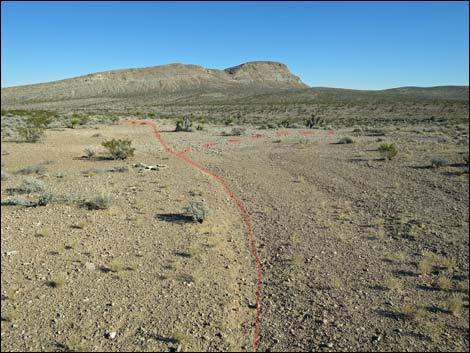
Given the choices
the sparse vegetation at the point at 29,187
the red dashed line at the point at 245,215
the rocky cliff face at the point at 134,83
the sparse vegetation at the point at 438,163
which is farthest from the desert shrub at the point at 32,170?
the rocky cliff face at the point at 134,83

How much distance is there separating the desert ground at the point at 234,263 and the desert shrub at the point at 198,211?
192 mm

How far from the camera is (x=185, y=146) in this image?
70.1 ft

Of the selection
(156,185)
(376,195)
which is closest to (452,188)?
(376,195)

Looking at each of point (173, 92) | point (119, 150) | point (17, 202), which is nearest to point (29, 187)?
point (17, 202)

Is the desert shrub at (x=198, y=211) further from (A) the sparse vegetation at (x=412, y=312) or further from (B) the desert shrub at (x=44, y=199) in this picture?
(A) the sparse vegetation at (x=412, y=312)

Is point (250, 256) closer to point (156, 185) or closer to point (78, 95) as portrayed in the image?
point (156, 185)

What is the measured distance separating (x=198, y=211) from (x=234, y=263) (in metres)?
2.13

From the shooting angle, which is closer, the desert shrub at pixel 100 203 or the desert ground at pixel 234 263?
the desert ground at pixel 234 263

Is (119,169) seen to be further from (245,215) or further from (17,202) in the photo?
(245,215)

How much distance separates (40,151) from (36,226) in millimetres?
11661

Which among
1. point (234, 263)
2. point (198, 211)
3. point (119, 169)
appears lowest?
point (234, 263)

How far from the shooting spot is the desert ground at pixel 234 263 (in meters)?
4.94

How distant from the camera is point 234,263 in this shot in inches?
273

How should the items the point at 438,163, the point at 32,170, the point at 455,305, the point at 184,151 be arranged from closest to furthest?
the point at 455,305 < the point at 32,170 < the point at 438,163 < the point at 184,151
